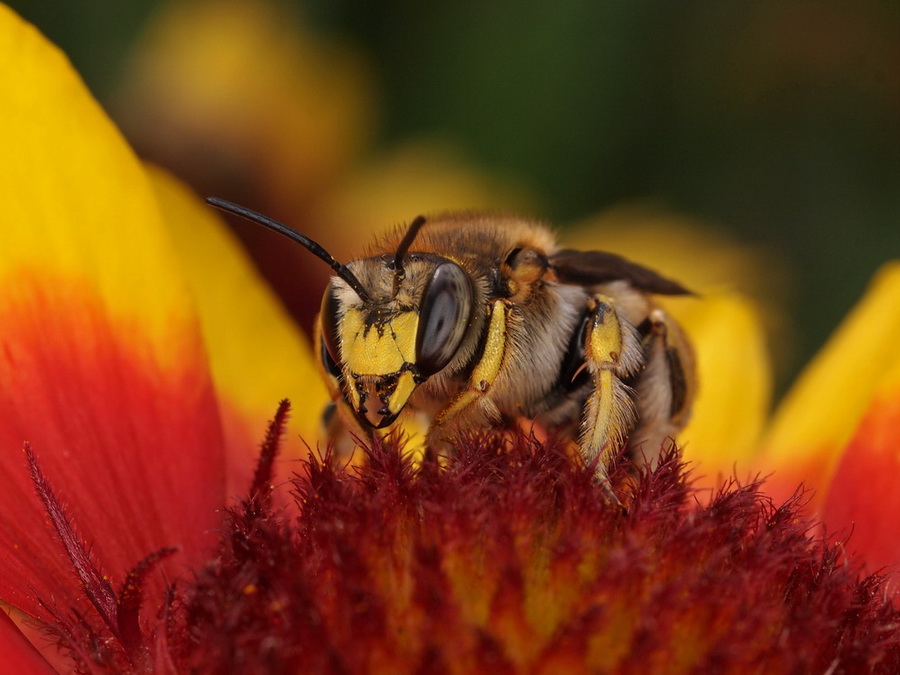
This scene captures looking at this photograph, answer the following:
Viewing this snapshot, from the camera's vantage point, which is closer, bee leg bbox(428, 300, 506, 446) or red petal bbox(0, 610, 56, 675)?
red petal bbox(0, 610, 56, 675)

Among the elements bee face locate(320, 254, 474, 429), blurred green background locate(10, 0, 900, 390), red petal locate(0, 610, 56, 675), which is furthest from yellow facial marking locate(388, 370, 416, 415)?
blurred green background locate(10, 0, 900, 390)

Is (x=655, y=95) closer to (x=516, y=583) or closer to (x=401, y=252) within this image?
(x=401, y=252)

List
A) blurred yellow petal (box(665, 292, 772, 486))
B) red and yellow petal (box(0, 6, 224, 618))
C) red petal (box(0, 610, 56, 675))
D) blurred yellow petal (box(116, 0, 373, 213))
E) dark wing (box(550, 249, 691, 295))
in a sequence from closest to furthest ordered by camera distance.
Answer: red petal (box(0, 610, 56, 675)), red and yellow petal (box(0, 6, 224, 618)), dark wing (box(550, 249, 691, 295)), blurred yellow petal (box(665, 292, 772, 486)), blurred yellow petal (box(116, 0, 373, 213))

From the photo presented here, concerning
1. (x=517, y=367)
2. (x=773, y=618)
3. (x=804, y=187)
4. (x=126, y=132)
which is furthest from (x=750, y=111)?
(x=773, y=618)

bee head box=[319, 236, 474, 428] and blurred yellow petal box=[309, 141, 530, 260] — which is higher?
blurred yellow petal box=[309, 141, 530, 260]

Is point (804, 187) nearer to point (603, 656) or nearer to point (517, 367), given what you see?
point (517, 367)

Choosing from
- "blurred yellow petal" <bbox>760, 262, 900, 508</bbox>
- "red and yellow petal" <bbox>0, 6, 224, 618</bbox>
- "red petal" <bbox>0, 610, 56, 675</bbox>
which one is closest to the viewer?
"red petal" <bbox>0, 610, 56, 675</bbox>

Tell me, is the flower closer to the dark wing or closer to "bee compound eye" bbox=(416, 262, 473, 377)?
"bee compound eye" bbox=(416, 262, 473, 377)

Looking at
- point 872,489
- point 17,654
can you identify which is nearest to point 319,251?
point 17,654
